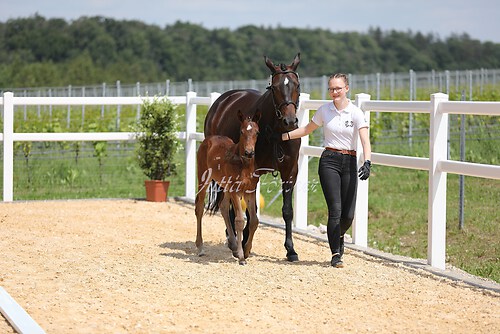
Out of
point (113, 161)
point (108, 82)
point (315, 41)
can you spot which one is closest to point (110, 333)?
point (113, 161)

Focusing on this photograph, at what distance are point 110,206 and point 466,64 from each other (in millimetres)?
79026

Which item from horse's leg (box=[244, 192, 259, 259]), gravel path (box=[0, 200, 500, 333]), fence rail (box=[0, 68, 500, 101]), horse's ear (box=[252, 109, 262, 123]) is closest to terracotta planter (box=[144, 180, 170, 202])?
gravel path (box=[0, 200, 500, 333])

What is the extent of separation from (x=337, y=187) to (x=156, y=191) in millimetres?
6038

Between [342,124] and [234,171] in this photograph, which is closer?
→ [342,124]

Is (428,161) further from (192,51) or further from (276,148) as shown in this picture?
(192,51)

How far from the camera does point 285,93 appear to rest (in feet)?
26.9

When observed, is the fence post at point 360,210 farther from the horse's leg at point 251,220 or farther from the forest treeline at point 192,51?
the forest treeline at point 192,51

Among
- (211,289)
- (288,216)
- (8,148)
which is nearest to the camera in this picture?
(211,289)

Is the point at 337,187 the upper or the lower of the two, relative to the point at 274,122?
lower

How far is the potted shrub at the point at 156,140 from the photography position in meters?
13.8

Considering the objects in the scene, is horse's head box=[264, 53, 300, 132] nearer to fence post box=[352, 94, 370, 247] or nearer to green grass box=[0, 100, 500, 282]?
fence post box=[352, 94, 370, 247]

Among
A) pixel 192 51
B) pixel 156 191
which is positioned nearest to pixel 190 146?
pixel 156 191

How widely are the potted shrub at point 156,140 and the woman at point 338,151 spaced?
229 inches

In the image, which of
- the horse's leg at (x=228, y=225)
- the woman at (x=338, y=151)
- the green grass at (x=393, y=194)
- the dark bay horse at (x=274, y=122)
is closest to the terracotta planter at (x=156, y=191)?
the green grass at (x=393, y=194)
